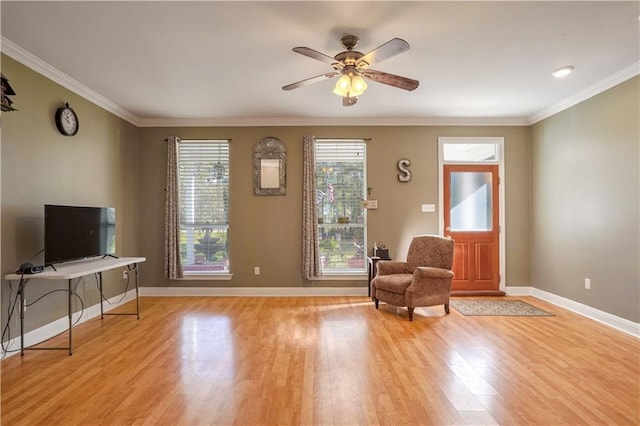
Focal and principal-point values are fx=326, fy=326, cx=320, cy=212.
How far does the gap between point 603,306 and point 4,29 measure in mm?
6526

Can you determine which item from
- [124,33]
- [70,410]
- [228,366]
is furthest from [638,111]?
[70,410]

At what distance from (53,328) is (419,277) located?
409 centimetres

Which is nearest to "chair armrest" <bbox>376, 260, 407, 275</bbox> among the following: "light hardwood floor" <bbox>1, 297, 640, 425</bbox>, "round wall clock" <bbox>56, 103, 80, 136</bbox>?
"light hardwood floor" <bbox>1, 297, 640, 425</bbox>

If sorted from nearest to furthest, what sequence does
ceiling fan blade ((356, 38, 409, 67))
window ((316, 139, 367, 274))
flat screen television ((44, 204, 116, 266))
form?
1. ceiling fan blade ((356, 38, 409, 67))
2. flat screen television ((44, 204, 116, 266))
3. window ((316, 139, 367, 274))

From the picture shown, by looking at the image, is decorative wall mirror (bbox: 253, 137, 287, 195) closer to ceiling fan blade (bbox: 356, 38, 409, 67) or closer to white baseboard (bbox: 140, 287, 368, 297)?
white baseboard (bbox: 140, 287, 368, 297)

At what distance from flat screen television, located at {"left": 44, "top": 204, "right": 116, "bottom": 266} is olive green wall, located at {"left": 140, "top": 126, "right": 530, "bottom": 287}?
132 cm

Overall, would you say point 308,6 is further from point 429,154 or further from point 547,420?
point 429,154

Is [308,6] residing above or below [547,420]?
above

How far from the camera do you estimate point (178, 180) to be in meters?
5.15

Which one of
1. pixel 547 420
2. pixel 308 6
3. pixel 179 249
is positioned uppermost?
pixel 308 6

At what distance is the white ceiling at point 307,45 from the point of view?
2.42 m

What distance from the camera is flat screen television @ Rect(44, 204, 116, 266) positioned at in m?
3.07

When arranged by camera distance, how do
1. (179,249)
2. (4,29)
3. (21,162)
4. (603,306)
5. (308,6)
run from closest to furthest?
(308,6)
(4,29)
(21,162)
(603,306)
(179,249)

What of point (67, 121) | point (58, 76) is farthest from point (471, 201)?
point (58, 76)
